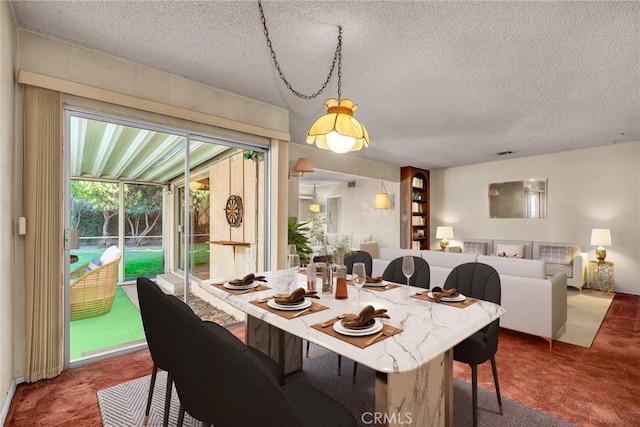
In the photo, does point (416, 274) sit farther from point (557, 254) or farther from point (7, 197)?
point (557, 254)

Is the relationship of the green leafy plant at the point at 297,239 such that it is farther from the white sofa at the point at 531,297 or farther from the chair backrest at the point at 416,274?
the white sofa at the point at 531,297

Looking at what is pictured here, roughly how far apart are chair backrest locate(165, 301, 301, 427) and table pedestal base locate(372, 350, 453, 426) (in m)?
0.51

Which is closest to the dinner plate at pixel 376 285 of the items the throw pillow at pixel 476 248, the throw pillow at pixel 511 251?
the throw pillow at pixel 511 251

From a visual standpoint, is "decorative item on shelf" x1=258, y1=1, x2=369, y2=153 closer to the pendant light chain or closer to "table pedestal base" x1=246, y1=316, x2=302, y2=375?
the pendant light chain

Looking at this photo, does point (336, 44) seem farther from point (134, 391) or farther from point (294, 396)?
point (134, 391)

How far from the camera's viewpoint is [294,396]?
48.9 inches

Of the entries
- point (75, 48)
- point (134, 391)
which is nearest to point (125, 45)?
point (75, 48)

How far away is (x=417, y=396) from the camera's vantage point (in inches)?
47.3

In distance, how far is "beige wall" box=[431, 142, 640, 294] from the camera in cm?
516

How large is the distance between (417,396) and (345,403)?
102 cm

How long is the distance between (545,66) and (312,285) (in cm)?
270

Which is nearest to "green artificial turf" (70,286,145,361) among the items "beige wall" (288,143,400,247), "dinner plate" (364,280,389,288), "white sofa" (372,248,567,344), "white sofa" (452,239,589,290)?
"dinner plate" (364,280,389,288)

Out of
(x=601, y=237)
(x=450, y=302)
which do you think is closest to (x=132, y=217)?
(x=450, y=302)

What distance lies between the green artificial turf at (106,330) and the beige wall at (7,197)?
65cm
